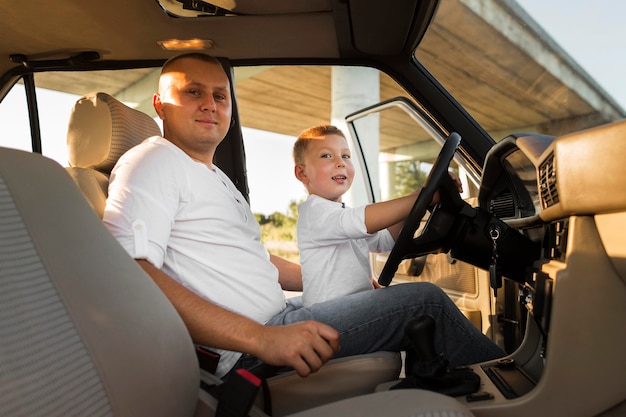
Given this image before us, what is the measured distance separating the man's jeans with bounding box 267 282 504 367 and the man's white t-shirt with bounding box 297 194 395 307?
7.8 inches

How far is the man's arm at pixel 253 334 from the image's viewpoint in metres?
1.08

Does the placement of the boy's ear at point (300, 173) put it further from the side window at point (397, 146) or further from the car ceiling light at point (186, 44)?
the car ceiling light at point (186, 44)

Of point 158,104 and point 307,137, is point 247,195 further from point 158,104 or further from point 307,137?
point 158,104

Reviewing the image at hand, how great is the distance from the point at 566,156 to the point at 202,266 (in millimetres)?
859

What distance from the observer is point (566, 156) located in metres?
1.08

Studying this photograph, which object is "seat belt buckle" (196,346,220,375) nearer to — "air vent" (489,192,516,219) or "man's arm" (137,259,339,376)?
"man's arm" (137,259,339,376)

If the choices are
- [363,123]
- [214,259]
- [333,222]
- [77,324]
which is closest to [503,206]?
[333,222]

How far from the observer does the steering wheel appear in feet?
4.58

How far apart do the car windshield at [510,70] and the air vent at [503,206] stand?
1.84ft

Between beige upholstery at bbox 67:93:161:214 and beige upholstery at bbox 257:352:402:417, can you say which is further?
beige upholstery at bbox 67:93:161:214

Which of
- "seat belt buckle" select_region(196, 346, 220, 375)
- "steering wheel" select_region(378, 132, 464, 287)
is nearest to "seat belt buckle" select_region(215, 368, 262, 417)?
"seat belt buckle" select_region(196, 346, 220, 375)

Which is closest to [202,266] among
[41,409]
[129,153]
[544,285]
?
[129,153]

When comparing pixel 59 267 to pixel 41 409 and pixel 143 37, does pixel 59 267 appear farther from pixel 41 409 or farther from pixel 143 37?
pixel 143 37

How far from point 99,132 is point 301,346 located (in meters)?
0.83
